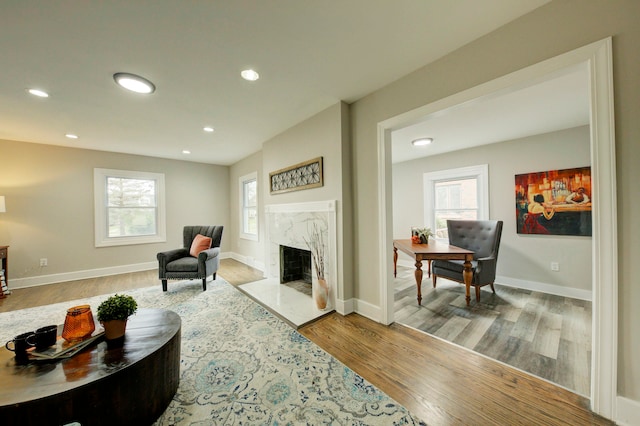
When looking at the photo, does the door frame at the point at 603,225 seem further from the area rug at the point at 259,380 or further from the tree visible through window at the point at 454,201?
the tree visible through window at the point at 454,201

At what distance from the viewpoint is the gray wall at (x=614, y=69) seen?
3.97ft

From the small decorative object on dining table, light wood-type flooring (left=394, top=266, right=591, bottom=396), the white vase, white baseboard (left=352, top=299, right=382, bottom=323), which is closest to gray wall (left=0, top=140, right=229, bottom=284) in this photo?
the white vase

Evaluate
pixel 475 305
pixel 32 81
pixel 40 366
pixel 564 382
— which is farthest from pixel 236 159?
pixel 564 382

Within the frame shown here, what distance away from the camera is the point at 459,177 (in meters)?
4.30

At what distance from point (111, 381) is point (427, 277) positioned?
4.25m

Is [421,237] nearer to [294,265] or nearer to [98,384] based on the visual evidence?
[294,265]

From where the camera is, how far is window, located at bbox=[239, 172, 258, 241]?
511 cm

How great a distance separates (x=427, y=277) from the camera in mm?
4145

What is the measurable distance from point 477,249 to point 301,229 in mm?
2695

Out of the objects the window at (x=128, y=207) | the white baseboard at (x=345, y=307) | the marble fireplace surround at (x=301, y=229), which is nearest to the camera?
the white baseboard at (x=345, y=307)

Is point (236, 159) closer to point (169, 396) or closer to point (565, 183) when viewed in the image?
point (169, 396)

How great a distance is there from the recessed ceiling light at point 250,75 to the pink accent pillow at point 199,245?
9.01 feet

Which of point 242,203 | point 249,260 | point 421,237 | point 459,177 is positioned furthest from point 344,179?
point 242,203

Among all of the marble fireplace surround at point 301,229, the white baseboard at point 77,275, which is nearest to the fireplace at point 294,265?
the marble fireplace surround at point 301,229
